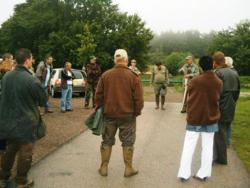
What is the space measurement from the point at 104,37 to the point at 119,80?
50579mm

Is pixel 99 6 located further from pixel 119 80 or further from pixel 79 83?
pixel 119 80

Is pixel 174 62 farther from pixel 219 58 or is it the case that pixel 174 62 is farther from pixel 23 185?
pixel 23 185

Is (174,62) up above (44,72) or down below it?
below

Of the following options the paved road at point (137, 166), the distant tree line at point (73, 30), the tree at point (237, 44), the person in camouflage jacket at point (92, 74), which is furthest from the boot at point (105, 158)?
the distant tree line at point (73, 30)

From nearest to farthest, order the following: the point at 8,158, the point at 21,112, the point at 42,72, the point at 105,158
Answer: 1. the point at 21,112
2. the point at 8,158
3. the point at 105,158
4. the point at 42,72

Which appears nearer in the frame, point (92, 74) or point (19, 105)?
point (19, 105)

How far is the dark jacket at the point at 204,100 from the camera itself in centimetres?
744

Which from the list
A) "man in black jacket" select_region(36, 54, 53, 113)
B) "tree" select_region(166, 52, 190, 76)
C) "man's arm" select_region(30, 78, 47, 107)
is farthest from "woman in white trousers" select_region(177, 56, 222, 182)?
"tree" select_region(166, 52, 190, 76)

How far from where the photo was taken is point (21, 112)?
6.58 m

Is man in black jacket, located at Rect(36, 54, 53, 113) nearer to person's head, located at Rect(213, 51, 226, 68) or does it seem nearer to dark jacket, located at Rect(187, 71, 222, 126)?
person's head, located at Rect(213, 51, 226, 68)

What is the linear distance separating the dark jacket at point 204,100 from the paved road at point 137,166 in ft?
3.12

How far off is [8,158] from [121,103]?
6.14ft

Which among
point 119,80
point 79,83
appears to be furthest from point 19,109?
point 79,83

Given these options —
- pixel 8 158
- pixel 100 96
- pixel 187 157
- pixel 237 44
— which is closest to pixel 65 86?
pixel 100 96
